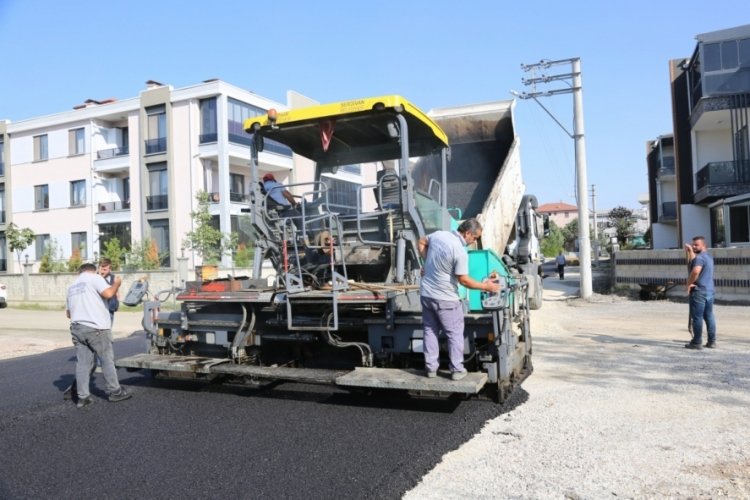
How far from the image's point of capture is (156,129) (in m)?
30.9

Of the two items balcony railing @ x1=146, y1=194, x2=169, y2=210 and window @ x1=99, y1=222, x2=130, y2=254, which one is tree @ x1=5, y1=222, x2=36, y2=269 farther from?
balcony railing @ x1=146, y1=194, x2=169, y2=210

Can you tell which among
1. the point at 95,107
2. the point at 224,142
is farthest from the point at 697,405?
the point at 95,107

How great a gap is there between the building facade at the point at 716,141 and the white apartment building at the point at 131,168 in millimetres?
16906

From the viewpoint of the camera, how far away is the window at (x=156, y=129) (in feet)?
100

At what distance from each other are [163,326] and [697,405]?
17.5 feet

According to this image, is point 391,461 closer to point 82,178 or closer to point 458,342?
point 458,342

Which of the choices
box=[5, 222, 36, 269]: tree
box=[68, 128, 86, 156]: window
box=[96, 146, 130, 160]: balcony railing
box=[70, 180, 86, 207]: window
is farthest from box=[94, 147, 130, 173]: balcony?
box=[5, 222, 36, 269]: tree

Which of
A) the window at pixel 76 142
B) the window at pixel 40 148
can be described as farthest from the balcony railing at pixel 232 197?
the window at pixel 40 148

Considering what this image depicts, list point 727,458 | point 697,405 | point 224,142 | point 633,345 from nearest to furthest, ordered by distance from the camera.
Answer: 1. point 727,458
2. point 697,405
3. point 633,345
4. point 224,142

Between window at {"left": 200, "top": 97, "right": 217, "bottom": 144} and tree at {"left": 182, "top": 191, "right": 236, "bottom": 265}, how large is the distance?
4.10m

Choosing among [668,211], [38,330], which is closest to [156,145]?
[38,330]

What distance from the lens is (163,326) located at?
6.62m

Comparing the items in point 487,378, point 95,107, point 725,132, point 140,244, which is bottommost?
point 487,378

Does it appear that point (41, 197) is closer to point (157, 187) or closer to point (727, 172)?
point (157, 187)
